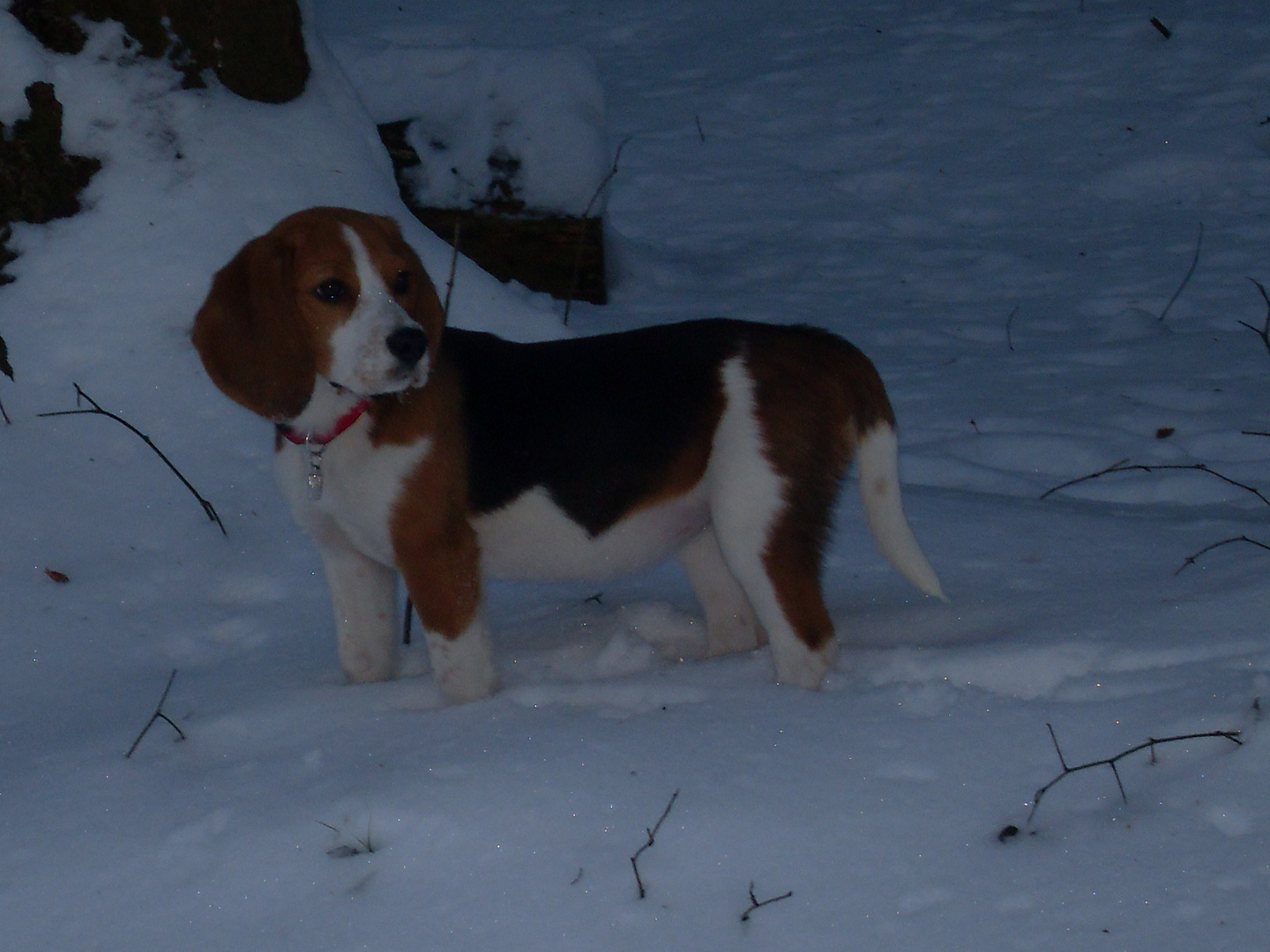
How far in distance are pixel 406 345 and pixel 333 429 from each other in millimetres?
319

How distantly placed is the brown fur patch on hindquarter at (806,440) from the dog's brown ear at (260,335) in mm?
992

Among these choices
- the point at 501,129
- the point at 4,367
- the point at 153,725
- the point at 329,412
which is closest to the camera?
the point at 329,412

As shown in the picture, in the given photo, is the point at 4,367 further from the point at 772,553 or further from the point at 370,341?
the point at 772,553

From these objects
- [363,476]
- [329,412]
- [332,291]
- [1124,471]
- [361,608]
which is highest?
[332,291]

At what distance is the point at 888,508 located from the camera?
2855 mm

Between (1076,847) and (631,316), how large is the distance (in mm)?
3974

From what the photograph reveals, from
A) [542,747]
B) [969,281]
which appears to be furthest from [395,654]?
[969,281]

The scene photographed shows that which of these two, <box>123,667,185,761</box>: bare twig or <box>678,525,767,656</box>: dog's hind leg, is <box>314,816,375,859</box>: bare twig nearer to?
<box>123,667,185,761</box>: bare twig

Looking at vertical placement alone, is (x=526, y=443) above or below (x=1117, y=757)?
above

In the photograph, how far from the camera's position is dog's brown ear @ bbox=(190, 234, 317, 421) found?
8.50ft

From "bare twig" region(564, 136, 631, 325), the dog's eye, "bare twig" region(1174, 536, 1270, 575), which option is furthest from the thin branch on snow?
the dog's eye

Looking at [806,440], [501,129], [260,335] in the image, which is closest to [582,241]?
[501,129]

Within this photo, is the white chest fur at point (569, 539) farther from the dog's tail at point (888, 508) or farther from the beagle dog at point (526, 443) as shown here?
the dog's tail at point (888, 508)

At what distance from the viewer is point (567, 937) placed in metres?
2.02
